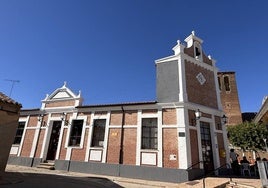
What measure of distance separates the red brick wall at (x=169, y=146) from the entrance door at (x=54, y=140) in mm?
9063

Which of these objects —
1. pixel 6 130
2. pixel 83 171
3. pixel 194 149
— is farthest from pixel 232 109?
pixel 6 130

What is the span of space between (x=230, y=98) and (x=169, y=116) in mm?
32375

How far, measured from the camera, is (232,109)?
37.2 metres

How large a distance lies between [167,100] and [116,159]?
5.06m

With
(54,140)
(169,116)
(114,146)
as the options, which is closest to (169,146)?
(169,116)

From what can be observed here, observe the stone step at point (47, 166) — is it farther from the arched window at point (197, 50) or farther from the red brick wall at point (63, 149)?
the arched window at point (197, 50)

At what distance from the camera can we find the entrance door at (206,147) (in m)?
11.4

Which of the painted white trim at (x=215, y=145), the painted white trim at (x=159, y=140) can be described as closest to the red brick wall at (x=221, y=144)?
the painted white trim at (x=215, y=145)

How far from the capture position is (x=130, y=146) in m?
11.8

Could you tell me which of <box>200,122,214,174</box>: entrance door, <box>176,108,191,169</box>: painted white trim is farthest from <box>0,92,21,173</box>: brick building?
<box>200,122,214,174</box>: entrance door

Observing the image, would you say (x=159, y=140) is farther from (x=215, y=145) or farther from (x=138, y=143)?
(x=215, y=145)

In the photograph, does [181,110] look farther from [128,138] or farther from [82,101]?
[82,101]

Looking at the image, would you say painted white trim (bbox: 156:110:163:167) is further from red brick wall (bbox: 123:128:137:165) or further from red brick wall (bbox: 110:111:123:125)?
red brick wall (bbox: 110:111:123:125)

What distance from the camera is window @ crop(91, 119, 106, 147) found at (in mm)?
12977
